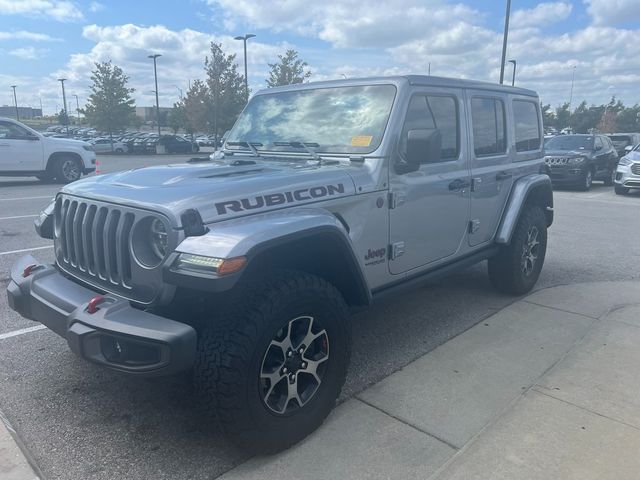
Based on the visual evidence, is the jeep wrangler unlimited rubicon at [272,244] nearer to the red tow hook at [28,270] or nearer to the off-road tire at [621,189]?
the red tow hook at [28,270]

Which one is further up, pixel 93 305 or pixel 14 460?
pixel 93 305

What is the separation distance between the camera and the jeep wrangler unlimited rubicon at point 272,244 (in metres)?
2.45

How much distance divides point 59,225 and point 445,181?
108 inches

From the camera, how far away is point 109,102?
3531 centimetres

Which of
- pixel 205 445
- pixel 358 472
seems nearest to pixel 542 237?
pixel 358 472

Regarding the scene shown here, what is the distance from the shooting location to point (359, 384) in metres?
3.49

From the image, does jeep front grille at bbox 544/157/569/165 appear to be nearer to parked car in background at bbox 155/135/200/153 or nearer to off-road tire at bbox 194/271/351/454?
off-road tire at bbox 194/271/351/454

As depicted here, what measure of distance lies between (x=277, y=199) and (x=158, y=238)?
659 mm

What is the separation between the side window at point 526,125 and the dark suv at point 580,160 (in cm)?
1055

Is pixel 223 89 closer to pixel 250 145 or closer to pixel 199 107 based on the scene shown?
pixel 199 107

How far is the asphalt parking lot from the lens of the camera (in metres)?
2.70

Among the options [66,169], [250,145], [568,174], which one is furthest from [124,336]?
[568,174]

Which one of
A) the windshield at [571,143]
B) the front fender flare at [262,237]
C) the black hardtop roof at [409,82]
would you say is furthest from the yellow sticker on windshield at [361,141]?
the windshield at [571,143]

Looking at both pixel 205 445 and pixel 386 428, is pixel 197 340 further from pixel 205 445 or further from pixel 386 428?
pixel 386 428
